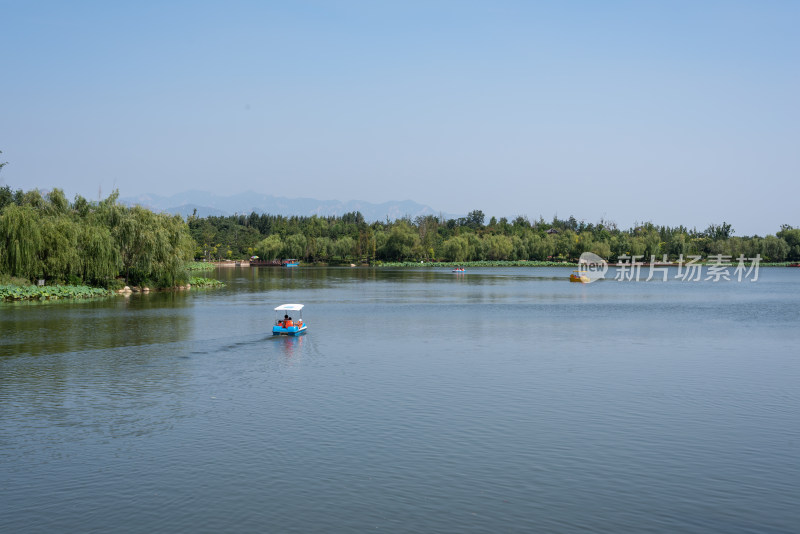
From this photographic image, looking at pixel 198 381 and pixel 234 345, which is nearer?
pixel 198 381

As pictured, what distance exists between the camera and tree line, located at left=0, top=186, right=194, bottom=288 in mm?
57750

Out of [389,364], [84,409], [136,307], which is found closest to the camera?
[84,409]

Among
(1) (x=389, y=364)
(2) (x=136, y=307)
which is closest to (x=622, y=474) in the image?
(1) (x=389, y=364)

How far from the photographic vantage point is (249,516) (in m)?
12.7

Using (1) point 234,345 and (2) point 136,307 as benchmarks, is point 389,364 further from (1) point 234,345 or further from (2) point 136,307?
(2) point 136,307

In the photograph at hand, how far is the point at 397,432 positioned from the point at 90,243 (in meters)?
52.9

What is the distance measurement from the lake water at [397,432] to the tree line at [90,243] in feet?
75.0

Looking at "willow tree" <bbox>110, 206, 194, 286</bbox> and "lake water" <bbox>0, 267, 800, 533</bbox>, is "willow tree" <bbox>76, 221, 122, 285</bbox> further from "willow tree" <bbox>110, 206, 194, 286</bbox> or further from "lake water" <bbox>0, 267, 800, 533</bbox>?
"lake water" <bbox>0, 267, 800, 533</bbox>

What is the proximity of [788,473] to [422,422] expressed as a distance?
9.12m

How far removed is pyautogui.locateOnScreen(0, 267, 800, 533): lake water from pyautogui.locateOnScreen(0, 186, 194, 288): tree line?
2285 cm

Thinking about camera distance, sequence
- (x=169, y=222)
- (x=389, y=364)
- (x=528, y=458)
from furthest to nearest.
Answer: (x=169, y=222) → (x=389, y=364) → (x=528, y=458)

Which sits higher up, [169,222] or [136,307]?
[169,222]

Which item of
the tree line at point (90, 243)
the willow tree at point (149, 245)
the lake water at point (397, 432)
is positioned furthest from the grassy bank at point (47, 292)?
the lake water at point (397, 432)

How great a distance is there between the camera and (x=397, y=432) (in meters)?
18.3
